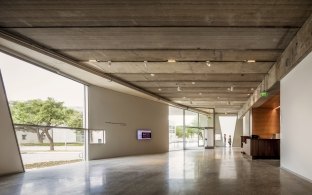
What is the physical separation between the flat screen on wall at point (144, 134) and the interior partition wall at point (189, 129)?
5081 millimetres

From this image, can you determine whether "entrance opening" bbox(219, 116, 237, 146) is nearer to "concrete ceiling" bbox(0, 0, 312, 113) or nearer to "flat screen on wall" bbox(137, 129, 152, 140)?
"flat screen on wall" bbox(137, 129, 152, 140)

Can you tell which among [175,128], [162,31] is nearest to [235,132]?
[175,128]

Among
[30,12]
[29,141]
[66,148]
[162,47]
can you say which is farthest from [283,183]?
[66,148]

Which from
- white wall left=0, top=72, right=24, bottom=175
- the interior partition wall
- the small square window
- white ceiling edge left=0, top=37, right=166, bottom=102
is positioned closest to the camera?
white wall left=0, top=72, right=24, bottom=175

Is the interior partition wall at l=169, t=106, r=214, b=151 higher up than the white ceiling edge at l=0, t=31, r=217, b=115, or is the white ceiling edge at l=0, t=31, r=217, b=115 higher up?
the white ceiling edge at l=0, t=31, r=217, b=115

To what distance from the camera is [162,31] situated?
28.1 feet

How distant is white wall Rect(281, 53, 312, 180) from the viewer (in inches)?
339

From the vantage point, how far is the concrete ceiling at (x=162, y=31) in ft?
22.8

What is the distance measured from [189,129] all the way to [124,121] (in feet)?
43.8

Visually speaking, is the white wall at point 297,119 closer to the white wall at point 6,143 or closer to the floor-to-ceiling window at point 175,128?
the white wall at point 6,143

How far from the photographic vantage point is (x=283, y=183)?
8.20m

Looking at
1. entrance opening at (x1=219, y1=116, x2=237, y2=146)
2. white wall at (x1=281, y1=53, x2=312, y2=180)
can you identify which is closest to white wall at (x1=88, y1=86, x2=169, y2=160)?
white wall at (x1=281, y1=53, x2=312, y2=180)

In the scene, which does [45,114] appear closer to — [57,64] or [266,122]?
[57,64]

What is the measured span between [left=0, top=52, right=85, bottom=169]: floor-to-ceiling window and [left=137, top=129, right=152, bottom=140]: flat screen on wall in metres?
5.69
